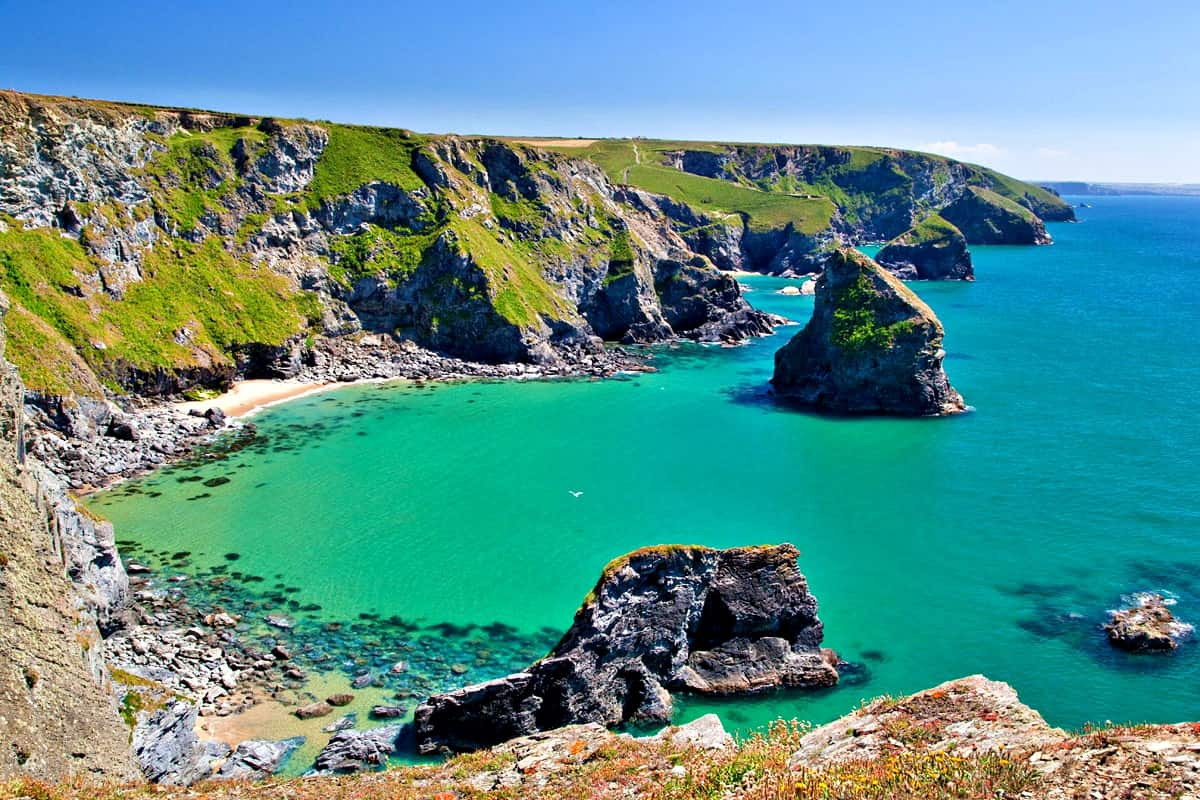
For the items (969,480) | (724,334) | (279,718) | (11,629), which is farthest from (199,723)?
(724,334)

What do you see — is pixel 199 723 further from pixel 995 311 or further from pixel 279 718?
pixel 995 311

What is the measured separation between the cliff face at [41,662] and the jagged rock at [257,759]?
249 inches

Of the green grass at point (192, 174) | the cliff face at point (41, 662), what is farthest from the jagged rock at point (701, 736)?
the green grass at point (192, 174)

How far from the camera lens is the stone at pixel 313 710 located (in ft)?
119

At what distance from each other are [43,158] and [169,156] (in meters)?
18.3

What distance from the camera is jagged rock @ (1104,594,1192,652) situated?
4122cm

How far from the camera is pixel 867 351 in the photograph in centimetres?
8900

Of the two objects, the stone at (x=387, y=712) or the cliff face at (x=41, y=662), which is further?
the stone at (x=387, y=712)

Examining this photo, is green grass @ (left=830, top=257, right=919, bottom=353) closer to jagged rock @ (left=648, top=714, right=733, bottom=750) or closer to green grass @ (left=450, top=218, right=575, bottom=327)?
green grass @ (left=450, top=218, right=575, bottom=327)

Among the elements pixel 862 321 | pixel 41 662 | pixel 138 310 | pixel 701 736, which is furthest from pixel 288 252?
pixel 701 736

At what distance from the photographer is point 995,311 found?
150 meters

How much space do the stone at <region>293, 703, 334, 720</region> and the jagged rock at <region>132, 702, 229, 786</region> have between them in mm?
4744

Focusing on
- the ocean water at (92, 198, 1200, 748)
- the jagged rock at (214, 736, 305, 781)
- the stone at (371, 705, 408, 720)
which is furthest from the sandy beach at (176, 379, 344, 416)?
the jagged rock at (214, 736, 305, 781)

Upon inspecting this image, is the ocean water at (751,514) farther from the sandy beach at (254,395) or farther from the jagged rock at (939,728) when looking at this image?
the jagged rock at (939,728)
